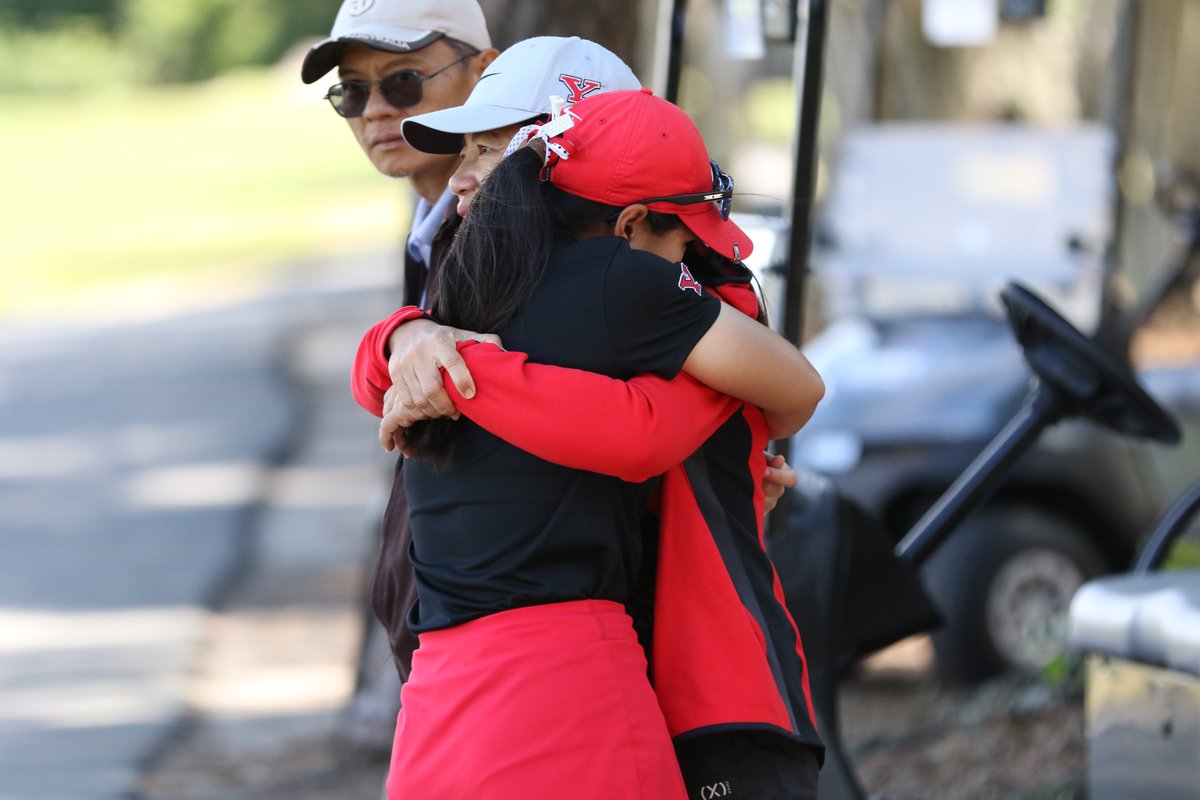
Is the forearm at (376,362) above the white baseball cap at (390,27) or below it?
below

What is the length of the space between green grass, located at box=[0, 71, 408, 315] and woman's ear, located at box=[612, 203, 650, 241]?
4.26 metres

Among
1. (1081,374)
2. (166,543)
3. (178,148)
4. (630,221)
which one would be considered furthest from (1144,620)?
(178,148)

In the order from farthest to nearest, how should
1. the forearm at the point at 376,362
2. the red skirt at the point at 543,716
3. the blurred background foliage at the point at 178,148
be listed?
the blurred background foliage at the point at 178,148 → the forearm at the point at 376,362 → the red skirt at the point at 543,716

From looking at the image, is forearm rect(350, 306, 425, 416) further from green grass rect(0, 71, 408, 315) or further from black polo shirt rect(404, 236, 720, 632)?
green grass rect(0, 71, 408, 315)

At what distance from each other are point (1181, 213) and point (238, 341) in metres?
9.37

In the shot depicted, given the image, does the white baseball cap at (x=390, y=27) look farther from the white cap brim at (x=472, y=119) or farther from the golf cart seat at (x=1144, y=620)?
the golf cart seat at (x=1144, y=620)

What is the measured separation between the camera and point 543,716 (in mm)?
1897

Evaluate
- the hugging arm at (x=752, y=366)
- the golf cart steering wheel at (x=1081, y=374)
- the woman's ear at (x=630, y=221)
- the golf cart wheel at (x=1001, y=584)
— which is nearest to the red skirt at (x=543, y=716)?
the hugging arm at (x=752, y=366)

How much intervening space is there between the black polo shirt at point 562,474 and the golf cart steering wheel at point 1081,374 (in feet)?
5.09

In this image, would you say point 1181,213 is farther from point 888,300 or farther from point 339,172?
point 339,172

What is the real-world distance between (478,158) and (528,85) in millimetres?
129

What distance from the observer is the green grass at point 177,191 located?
20.3 metres

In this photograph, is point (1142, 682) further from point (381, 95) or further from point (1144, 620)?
point (381, 95)

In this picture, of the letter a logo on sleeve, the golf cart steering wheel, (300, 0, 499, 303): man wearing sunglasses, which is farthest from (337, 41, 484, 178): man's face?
the golf cart steering wheel
